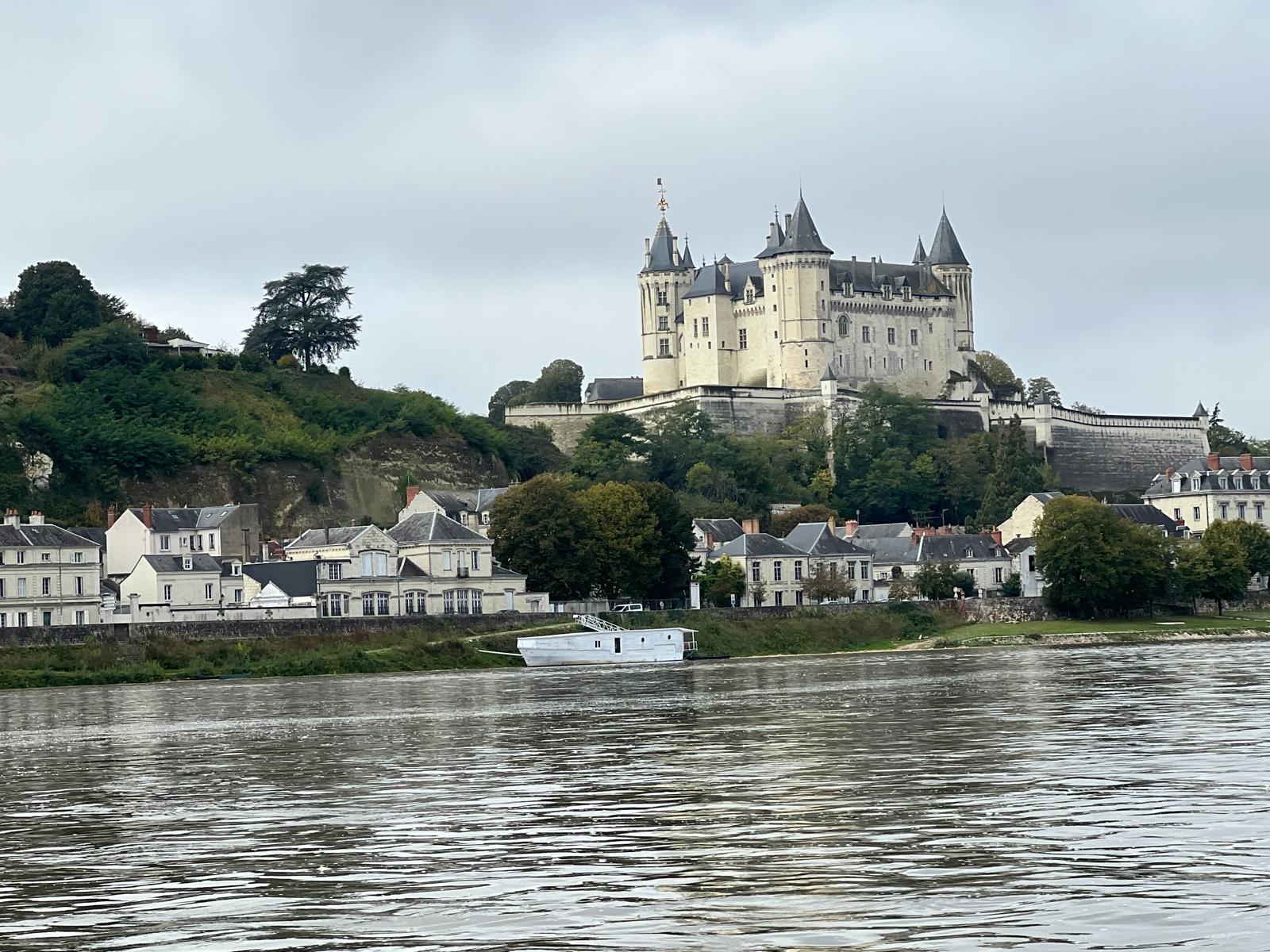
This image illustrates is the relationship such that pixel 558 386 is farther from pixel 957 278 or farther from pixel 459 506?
pixel 459 506

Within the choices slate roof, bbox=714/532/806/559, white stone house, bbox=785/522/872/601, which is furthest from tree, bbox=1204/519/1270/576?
slate roof, bbox=714/532/806/559

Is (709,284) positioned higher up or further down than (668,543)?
higher up

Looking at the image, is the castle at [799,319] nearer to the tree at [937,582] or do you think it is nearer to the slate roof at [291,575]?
the tree at [937,582]

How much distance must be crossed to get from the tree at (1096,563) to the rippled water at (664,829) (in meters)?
38.6

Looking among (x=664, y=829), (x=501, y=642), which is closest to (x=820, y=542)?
(x=501, y=642)

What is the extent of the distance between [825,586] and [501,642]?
2207cm

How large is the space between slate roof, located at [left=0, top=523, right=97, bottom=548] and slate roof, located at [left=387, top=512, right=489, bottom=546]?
11.1 meters

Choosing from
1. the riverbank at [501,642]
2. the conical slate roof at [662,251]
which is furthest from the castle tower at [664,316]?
the riverbank at [501,642]

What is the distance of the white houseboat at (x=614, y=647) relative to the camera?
218 ft

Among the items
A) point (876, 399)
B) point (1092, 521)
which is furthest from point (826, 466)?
point (1092, 521)

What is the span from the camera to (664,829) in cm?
1958

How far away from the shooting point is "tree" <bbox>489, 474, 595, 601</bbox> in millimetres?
75812

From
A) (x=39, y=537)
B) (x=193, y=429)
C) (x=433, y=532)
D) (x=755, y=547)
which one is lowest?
(x=755, y=547)

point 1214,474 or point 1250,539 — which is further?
point 1214,474
